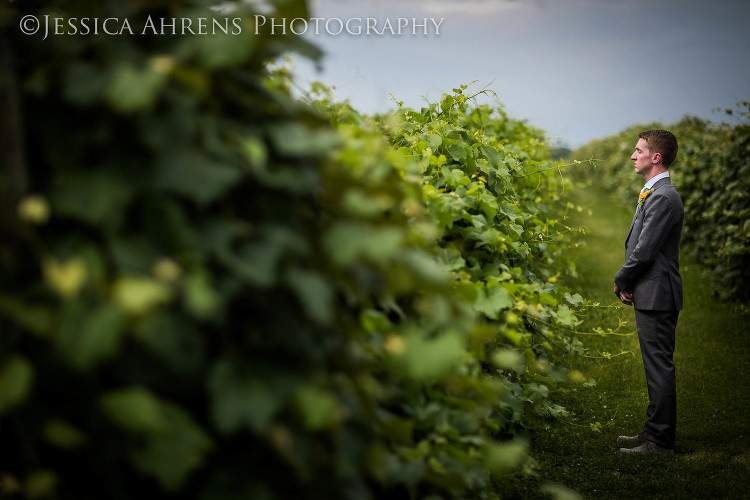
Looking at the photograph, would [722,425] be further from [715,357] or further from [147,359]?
[147,359]

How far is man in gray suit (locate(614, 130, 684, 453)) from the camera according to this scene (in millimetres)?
4074

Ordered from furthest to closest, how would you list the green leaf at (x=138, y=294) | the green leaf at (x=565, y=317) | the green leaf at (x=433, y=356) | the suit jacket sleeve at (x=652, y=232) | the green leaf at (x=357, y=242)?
1. the suit jacket sleeve at (x=652, y=232)
2. the green leaf at (x=565, y=317)
3. the green leaf at (x=433, y=356)
4. the green leaf at (x=357, y=242)
5. the green leaf at (x=138, y=294)

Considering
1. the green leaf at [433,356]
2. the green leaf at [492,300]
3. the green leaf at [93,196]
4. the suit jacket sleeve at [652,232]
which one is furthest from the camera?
the suit jacket sleeve at [652,232]

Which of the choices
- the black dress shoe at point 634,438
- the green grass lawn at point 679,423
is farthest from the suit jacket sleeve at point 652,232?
the black dress shoe at point 634,438

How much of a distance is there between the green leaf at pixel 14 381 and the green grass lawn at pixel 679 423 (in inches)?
102

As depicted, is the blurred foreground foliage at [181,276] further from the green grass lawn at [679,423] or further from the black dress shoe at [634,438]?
the black dress shoe at [634,438]

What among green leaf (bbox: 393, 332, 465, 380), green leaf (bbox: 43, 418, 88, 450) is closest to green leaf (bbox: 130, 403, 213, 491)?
green leaf (bbox: 43, 418, 88, 450)

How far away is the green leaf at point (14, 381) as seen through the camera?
3.40 feet

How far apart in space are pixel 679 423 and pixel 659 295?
4.75 ft

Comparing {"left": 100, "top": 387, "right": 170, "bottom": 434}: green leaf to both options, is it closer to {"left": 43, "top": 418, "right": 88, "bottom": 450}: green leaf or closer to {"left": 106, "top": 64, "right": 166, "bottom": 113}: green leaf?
{"left": 43, "top": 418, "right": 88, "bottom": 450}: green leaf

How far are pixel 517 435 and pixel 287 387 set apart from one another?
2173mm

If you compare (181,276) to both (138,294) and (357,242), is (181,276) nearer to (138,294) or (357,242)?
(138,294)

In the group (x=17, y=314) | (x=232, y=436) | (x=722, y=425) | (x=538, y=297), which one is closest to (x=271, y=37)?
(x=17, y=314)

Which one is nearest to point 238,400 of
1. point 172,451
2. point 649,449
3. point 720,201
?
point 172,451
